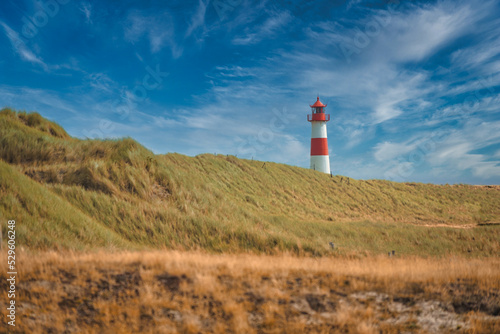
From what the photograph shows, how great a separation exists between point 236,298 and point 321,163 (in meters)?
44.9

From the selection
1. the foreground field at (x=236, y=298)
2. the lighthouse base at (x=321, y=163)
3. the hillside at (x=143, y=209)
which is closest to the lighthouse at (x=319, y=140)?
the lighthouse base at (x=321, y=163)

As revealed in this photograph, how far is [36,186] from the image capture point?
11.9m

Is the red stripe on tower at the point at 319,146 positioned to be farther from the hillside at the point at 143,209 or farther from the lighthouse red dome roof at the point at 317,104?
the hillside at the point at 143,209

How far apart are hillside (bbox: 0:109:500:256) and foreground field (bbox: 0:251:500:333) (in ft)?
11.2

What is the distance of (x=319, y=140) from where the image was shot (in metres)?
48.9

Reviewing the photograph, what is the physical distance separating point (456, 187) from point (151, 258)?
2593 inches

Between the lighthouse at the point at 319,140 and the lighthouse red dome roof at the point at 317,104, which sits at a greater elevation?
the lighthouse red dome roof at the point at 317,104

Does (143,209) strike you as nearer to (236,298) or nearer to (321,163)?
(236,298)

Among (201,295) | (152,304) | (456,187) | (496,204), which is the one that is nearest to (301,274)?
(201,295)

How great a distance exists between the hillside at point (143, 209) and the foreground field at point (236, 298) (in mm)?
3416

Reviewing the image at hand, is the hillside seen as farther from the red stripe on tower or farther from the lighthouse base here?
the red stripe on tower

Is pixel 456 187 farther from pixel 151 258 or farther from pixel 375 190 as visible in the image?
pixel 151 258

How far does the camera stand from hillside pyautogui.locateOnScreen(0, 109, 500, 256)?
Answer: 1080 centimetres

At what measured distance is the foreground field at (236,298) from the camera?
5664 mm
